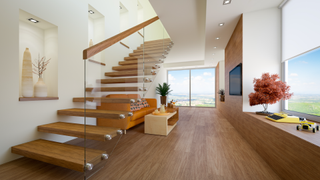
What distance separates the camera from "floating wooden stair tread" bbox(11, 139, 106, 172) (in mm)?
1445

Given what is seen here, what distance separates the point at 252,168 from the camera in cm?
170

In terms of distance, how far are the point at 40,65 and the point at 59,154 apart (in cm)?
182

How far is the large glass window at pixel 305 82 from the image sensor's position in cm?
177

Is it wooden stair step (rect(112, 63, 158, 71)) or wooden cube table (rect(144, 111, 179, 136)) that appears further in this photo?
wooden cube table (rect(144, 111, 179, 136))

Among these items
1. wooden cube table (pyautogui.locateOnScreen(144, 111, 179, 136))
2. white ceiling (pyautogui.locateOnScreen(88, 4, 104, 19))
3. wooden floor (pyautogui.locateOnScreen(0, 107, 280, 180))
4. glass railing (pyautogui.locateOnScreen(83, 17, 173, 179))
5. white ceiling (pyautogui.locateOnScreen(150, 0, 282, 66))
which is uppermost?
white ceiling (pyautogui.locateOnScreen(88, 4, 104, 19))

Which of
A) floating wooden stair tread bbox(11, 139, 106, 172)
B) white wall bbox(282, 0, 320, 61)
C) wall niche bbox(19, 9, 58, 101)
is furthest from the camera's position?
wall niche bbox(19, 9, 58, 101)

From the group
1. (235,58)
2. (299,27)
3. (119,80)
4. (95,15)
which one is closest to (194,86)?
(235,58)

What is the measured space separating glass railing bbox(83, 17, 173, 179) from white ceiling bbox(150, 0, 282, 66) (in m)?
1.07

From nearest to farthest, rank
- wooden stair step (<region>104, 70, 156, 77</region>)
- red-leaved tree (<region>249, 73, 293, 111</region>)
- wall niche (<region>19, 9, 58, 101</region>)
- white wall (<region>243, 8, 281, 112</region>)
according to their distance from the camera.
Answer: wooden stair step (<region>104, 70, 156, 77</region>)
red-leaved tree (<region>249, 73, 293, 111</region>)
wall niche (<region>19, 9, 58, 101</region>)
white wall (<region>243, 8, 281, 112</region>)

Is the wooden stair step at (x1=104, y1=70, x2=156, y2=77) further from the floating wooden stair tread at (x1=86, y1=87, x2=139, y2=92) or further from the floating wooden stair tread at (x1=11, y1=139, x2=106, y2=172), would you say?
the floating wooden stair tread at (x1=11, y1=139, x2=106, y2=172)

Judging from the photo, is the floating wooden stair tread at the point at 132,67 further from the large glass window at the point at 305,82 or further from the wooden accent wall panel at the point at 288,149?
the large glass window at the point at 305,82

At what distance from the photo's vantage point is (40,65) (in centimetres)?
249

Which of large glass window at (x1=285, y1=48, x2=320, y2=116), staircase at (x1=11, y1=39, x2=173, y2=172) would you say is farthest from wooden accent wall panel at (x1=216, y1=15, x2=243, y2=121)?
staircase at (x1=11, y1=39, x2=173, y2=172)

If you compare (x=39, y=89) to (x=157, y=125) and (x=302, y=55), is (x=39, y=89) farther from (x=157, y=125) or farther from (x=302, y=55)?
(x=302, y=55)
